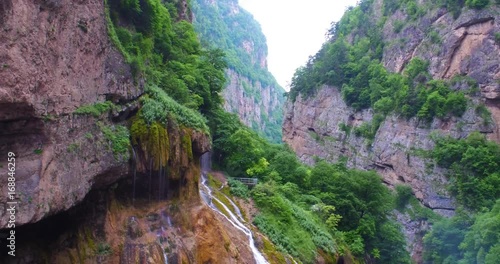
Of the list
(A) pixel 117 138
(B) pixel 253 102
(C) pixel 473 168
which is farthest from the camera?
(B) pixel 253 102

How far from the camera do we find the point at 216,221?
1712 centimetres

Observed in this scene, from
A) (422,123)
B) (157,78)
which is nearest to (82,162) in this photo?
(157,78)

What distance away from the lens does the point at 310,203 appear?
93.8ft

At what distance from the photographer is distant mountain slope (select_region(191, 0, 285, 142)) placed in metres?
121

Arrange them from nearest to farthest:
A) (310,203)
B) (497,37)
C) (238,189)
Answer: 1. (238,189)
2. (310,203)
3. (497,37)

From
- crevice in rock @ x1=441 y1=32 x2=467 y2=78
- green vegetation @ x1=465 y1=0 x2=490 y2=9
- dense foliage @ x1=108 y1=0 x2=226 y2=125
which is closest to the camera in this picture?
dense foliage @ x1=108 y1=0 x2=226 y2=125

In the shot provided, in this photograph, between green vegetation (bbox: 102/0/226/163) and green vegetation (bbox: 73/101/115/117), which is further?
green vegetation (bbox: 102/0/226/163)

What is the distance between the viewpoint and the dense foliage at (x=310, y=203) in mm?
22166

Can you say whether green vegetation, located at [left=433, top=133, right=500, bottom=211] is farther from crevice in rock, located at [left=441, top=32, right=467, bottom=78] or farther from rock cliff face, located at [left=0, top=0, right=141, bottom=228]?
rock cliff face, located at [left=0, top=0, right=141, bottom=228]

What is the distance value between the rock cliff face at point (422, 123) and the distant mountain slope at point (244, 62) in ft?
156

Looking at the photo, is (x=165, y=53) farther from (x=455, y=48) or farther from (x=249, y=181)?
(x=455, y=48)

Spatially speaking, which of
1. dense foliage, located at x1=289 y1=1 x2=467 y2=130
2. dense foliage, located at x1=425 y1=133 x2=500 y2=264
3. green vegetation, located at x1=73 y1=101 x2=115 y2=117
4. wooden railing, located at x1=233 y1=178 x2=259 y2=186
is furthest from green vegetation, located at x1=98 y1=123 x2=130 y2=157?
dense foliage, located at x1=289 y1=1 x2=467 y2=130

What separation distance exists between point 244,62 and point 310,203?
411 ft

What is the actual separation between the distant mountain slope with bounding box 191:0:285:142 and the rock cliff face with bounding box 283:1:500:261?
4750 cm
